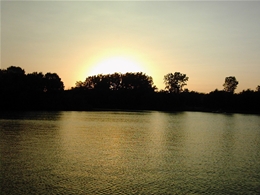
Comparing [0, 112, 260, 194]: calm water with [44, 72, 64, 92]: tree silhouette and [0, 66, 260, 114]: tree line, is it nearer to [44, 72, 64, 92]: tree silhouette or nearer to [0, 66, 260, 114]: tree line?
[0, 66, 260, 114]: tree line

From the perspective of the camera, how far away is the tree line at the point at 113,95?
83.5 metres

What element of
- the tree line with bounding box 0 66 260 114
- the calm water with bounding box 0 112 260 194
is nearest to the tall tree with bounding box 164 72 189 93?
the tree line with bounding box 0 66 260 114

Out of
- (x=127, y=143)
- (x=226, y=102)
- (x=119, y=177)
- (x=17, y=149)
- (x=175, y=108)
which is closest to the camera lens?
(x=119, y=177)

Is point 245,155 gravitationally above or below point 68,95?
below

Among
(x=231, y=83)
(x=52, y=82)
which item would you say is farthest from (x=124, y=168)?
(x=231, y=83)

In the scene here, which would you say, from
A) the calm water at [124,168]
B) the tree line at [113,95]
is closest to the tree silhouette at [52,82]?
the tree line at [113,95]

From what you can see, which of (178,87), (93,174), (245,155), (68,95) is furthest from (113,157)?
(178,87)

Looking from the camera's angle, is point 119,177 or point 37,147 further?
point 37,147

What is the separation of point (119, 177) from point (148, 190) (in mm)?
2342

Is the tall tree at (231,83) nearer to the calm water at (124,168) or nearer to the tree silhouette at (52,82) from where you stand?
the tree silhouette at (52,82)

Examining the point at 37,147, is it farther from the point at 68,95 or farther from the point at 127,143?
the point at 68,95

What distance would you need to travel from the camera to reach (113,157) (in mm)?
19250

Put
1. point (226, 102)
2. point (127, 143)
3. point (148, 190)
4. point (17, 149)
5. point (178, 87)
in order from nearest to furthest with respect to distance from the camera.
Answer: point (148, 190) < point (17, 149) < point (127, 143) < point (226, 102) < point (178, 87)

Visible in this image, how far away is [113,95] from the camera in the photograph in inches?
4852
